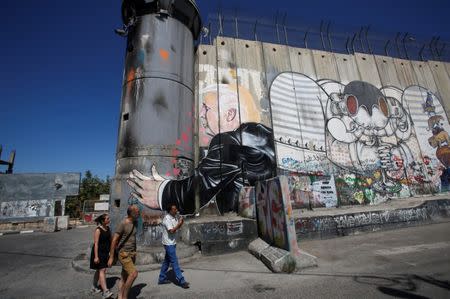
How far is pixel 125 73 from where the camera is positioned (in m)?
11.4

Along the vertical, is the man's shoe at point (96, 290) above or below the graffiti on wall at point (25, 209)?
below

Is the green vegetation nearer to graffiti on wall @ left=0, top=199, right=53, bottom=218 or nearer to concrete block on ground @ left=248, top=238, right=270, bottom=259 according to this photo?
graffiti on wall @ left=0, top=199, right=53, bottom=218

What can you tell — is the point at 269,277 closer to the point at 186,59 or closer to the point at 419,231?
the point at 419,231

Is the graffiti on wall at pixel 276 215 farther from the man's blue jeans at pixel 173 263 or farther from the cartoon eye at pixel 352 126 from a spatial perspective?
the cartoon eye at pixel 352 126

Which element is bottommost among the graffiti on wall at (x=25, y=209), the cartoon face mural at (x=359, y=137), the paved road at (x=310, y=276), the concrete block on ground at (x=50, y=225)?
the paved road at (x=310, y=276)

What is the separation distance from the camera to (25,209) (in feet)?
71.9

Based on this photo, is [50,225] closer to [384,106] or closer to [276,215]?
[276,215]

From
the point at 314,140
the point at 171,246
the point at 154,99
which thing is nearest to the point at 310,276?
the point at 171,246

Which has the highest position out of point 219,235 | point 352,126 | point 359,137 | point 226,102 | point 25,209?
point 226,102

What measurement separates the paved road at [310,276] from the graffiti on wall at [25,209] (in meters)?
16.0

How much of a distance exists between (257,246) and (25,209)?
24539 millimetres

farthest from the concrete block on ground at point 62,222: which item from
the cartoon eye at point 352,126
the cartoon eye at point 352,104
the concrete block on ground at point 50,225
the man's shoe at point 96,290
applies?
the cartoon eye at point 352,104

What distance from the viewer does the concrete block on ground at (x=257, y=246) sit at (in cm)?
743

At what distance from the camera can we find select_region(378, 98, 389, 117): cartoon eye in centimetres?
1803
